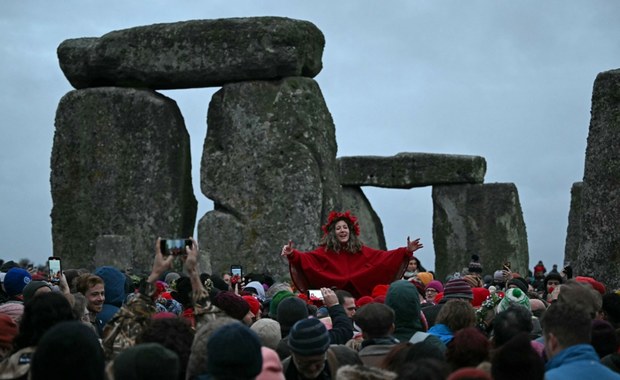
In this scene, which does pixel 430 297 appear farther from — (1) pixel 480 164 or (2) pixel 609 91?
(1) pixel 480 164

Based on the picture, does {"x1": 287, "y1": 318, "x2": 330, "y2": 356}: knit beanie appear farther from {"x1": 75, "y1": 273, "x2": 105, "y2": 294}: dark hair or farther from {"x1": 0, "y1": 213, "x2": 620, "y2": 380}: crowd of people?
{"x1": 75, "y1": 273, "x2": 105, "y2": 294}: dark hair

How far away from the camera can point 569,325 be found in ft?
16.9

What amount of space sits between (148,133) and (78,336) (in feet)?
45.1

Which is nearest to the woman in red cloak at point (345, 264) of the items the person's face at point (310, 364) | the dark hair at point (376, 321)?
the dark hair at point (376, 321)

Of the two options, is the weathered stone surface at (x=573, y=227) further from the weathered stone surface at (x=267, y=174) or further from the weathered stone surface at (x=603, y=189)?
the weathered stone surface at (x=603, y=189)

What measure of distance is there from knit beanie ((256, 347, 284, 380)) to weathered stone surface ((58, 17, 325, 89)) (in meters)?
12.3

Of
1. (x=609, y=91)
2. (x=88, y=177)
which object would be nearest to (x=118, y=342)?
(x=609, y=91)

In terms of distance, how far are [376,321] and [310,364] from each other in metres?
0.78

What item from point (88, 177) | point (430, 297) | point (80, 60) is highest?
point (80, 60)

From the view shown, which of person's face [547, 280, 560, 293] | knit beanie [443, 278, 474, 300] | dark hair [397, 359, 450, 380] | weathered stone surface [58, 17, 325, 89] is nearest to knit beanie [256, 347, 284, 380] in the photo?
dark hair [397, 359, 450, 380]

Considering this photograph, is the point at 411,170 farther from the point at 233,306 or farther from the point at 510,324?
the point at 510,324

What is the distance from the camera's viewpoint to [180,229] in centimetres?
1803

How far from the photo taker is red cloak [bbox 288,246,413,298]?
10312 millimetres

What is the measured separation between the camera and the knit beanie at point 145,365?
4.46m
